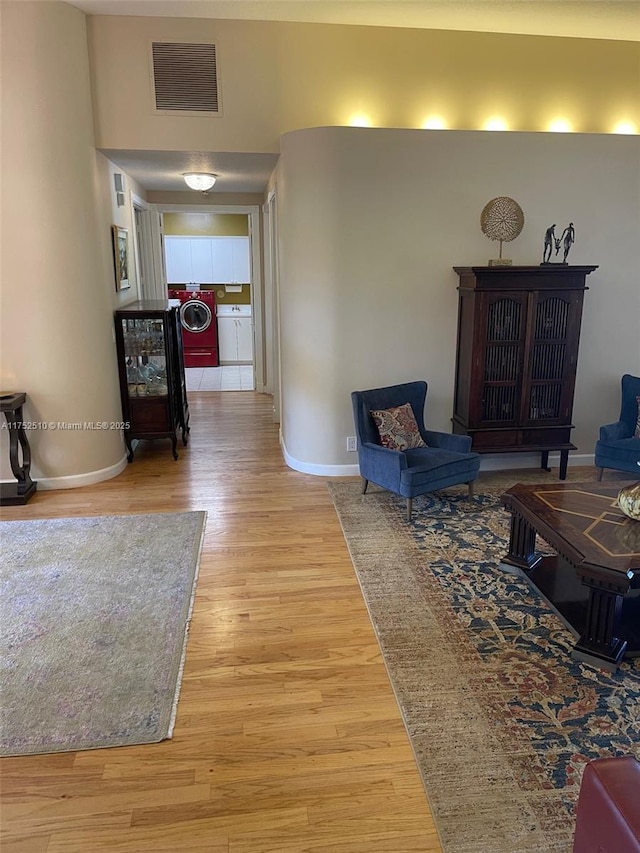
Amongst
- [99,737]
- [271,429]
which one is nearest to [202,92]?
[271,429]

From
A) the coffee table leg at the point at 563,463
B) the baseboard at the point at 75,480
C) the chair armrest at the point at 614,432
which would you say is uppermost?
the chair armrest at the point at 614,432

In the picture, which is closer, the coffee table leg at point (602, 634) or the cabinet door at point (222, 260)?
the coffee table leg at point (602, 634)

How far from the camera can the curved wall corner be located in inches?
159

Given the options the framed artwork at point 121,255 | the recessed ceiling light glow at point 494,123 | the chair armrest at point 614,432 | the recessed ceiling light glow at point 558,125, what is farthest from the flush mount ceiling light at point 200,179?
the chair armrest at point 614,432

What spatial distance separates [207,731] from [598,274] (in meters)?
4.44

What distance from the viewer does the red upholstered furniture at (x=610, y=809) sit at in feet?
4.17

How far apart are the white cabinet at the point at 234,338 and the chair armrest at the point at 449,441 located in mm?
5981

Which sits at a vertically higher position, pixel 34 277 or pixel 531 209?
pixel 531 209

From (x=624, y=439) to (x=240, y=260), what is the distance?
7218mm

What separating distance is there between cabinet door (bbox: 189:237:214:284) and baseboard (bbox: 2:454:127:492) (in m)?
5.88

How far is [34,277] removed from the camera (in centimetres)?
431

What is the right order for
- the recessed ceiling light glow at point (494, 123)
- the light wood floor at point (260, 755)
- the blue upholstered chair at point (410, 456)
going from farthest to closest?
the recessed ceiling light glow at point (494, 123), the blue upholstered chair at point (410, 456), the light wood floor at point (260, 755)

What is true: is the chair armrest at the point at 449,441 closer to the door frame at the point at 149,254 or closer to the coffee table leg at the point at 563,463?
the coffee table leg at the point at 563,463

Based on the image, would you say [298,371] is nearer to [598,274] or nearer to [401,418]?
[401,418]
